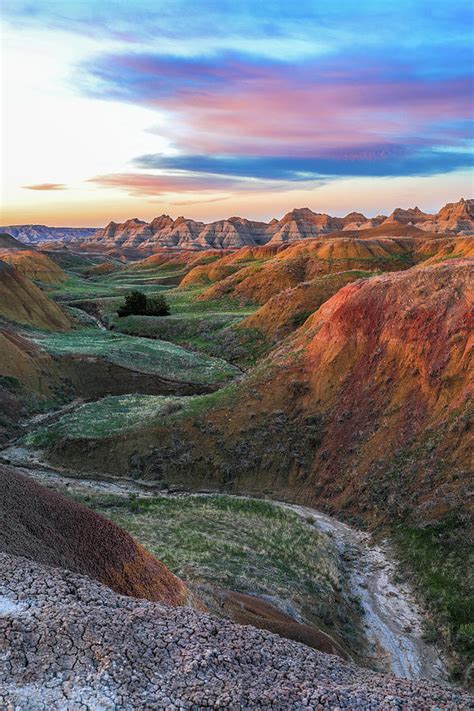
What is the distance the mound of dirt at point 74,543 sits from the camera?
41.3 feet

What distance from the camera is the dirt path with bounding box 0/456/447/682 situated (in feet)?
53.6

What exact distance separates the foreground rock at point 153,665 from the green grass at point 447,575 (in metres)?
9.59

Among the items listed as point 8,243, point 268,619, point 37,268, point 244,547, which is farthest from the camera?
point 8,243

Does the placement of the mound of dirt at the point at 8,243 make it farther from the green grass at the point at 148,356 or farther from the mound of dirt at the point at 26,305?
the green grass at the point at 148,356

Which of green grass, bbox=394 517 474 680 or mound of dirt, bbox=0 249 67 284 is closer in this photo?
green grass, bbox=394 517 474 680

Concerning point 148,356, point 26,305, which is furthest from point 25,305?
point 148,356

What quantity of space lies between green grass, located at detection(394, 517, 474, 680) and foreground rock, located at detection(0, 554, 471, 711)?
31.5 ft

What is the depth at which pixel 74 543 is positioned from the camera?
1357cm

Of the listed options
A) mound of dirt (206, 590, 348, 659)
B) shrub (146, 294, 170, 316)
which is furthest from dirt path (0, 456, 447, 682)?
shrub (146, 294, 170, 316)

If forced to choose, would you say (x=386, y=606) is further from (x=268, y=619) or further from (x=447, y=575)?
(x=268, y=619)

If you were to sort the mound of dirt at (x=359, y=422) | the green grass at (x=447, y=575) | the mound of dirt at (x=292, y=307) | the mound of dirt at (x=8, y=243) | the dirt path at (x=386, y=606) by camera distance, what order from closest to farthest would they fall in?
the dirt path at (x=386, y=606), the green grass at (x=447, y=575), the mound of dirt at (x=359, y=422), the mound of dirt at (x=292, y=307), the mound of dirt at (x=8, y=243)

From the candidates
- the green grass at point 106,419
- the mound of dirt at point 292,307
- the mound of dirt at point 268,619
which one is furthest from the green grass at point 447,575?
the mound of dirt at point 292,307

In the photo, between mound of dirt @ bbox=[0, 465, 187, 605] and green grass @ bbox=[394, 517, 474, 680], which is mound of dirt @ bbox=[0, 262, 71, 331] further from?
green grass @ bbox=[394, 517, 474, 680]

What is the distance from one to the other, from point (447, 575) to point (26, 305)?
6467cm
